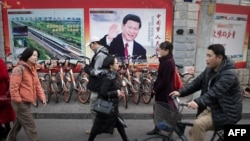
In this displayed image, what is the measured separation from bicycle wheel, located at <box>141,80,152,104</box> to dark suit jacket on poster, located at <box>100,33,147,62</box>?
126 centimetres

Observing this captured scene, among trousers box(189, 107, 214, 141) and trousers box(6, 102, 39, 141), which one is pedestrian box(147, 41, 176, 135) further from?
trousers box(6, 102, 39, 141)

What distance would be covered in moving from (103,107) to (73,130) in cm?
169

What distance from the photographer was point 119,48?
823 centimetres

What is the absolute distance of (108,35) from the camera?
8172 millimetres

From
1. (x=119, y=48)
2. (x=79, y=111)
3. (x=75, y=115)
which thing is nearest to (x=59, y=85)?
(x=79, y=111)

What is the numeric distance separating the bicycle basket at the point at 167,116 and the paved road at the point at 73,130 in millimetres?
1855

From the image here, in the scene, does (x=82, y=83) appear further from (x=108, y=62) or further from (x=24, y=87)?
(x=24, y=87)

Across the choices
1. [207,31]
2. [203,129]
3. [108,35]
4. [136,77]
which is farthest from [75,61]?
[203,129]

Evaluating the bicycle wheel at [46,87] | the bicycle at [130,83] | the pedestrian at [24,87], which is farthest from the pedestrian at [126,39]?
the pedestrian at [24,87]

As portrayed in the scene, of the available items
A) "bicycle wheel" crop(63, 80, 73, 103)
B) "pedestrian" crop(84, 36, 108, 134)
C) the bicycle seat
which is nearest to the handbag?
"pedestrian" crop(84, 36, 108, 134)

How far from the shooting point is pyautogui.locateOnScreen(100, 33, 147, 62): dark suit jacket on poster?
26.8ft

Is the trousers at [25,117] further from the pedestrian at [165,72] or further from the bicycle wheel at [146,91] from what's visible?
the bicycle wheel at [146,91]

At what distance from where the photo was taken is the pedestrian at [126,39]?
26.6ft

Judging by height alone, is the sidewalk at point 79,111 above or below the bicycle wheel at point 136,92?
below
